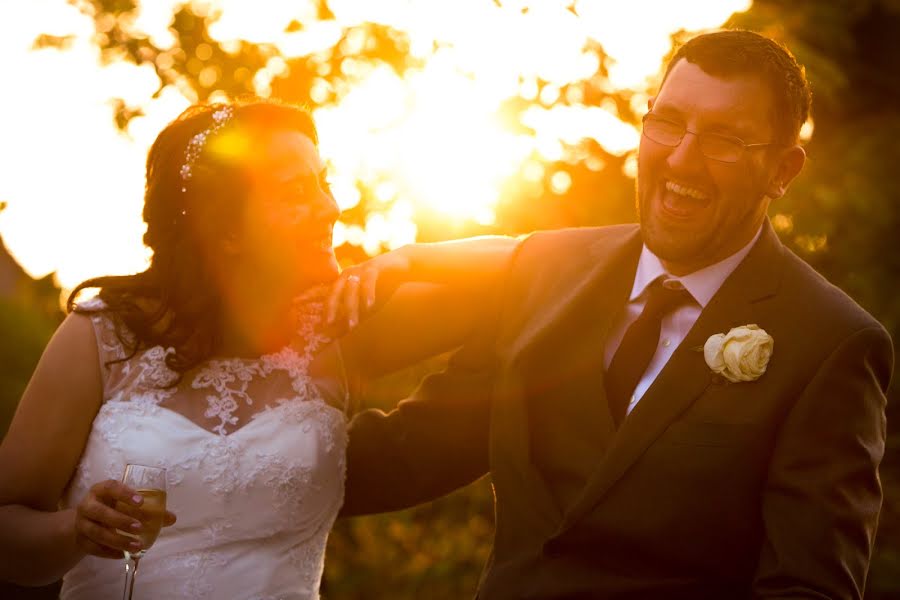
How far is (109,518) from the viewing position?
308 cm

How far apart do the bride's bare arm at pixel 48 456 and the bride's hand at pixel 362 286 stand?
2.99 ft

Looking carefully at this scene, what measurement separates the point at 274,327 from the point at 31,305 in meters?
3.66

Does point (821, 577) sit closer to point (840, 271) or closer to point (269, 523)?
point (269, 523)

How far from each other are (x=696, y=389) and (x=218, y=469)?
1598mm

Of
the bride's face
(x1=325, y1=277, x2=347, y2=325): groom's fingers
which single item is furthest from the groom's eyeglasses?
the bride's face

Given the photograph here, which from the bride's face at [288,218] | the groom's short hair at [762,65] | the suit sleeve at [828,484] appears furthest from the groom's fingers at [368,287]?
the suit sleeve at [828,484]

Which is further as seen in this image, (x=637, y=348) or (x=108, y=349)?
(x=108, y=349)

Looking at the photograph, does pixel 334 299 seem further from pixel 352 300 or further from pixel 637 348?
pixel 637 348

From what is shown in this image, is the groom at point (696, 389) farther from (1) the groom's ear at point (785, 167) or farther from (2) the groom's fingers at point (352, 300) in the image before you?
(2) the groom's fingers at point (352, 300)

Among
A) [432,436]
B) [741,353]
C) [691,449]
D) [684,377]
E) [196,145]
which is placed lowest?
[432,436]

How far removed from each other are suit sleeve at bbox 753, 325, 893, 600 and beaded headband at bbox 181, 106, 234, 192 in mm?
2160

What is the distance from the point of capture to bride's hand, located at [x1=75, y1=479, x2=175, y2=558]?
307 cm

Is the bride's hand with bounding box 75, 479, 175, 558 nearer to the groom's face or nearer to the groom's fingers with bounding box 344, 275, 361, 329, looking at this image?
the groom's fingers with bounding box 344, 275, 361, 329

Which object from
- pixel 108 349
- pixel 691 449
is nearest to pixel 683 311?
pixel 691 449
